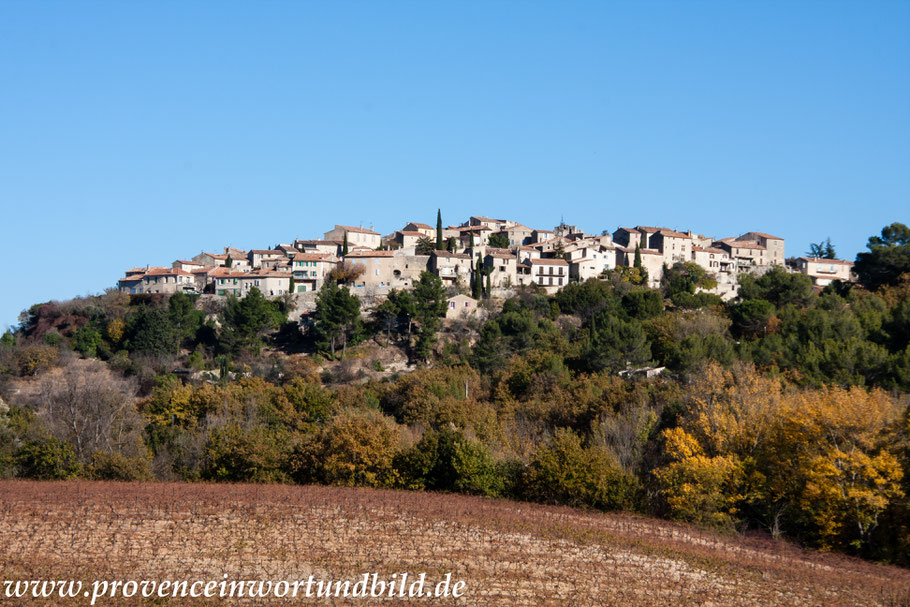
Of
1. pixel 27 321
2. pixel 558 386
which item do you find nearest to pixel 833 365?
pixel 558 386

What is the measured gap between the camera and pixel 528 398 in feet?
186

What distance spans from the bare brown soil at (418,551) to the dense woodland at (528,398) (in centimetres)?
260

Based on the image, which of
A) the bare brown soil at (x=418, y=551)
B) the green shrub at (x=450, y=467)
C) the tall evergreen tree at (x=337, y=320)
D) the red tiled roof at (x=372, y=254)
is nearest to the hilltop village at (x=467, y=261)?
the red tiled roof at (x=372, y=254)

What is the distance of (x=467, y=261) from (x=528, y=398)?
32.4 metres

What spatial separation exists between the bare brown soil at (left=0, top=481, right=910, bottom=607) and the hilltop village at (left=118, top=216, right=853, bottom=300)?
2099 inches

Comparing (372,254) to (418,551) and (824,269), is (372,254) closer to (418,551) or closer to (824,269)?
(824,269)

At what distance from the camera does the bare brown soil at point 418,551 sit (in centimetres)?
2364

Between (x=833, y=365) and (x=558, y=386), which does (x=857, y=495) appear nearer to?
(x=833, y=365)

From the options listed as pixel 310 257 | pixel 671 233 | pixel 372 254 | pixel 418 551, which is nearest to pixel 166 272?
pixel 310 257

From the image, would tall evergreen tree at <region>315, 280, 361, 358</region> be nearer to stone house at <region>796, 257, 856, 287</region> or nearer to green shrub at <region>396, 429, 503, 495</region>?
green shrub at <region>396, 429, 503, 495</region>

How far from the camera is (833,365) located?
156 feet

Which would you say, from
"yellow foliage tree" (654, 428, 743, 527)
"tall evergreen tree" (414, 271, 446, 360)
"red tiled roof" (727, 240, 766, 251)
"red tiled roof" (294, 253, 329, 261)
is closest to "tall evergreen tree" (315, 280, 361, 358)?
"tall evergreen tree" (414, 271, 446, 360)

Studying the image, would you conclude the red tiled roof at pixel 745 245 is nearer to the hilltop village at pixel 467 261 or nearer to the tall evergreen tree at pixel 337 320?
the hilltop village at pixel 467 261

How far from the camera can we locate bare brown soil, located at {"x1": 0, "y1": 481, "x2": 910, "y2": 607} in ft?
77.6
